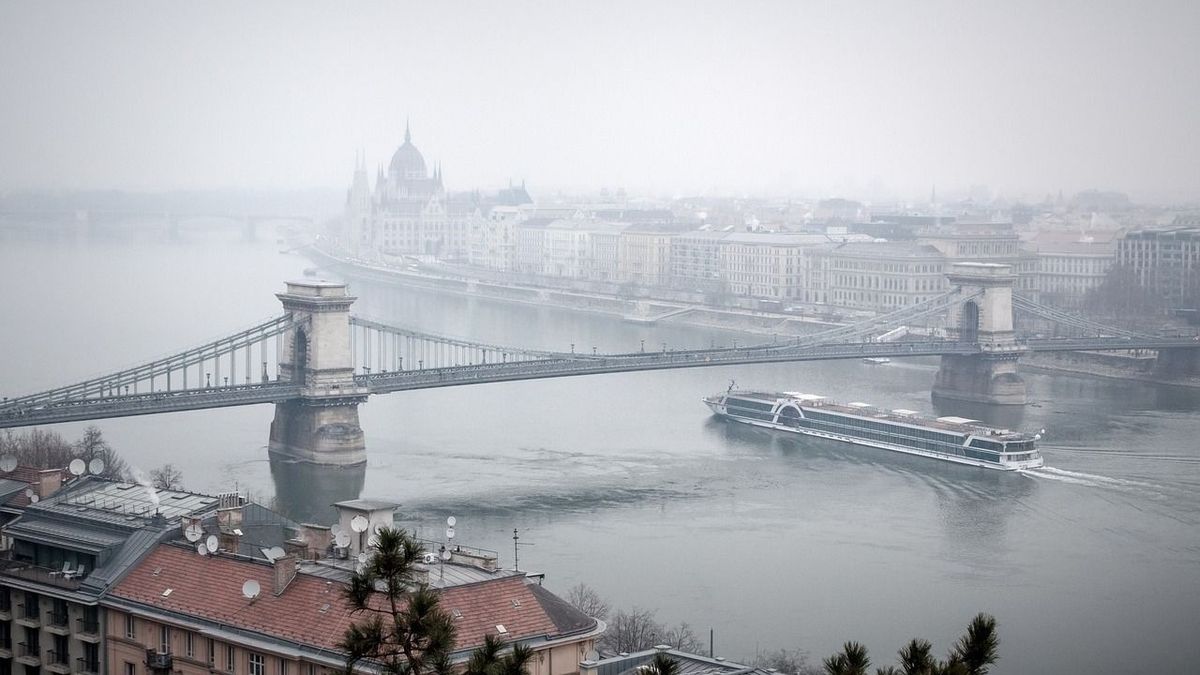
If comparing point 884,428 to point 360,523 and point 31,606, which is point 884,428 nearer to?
point 360,523

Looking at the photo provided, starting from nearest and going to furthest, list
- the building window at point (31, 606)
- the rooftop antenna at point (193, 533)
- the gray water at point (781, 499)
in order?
the rooftop antenna at point (193, 533)
the building window at point (31, 606)
the gray water at point (781, 499)

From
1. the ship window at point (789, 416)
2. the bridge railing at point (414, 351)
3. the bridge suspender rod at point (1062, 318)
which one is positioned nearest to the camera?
the ship window at point (789, 416)

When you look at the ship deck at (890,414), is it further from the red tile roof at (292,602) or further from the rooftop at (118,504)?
the red tile roof at (292,602)

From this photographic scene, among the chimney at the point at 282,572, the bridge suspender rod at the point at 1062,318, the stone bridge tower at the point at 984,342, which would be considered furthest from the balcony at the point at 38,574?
the bridge suspender rod at the point at 1062,318

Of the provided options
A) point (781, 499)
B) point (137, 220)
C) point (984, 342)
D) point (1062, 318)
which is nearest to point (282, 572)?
point (781, 499)

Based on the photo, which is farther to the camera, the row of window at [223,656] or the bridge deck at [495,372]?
the bridge deck at [495,372]

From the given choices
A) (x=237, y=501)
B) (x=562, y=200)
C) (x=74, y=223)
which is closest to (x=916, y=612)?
(x=237, y=501)
